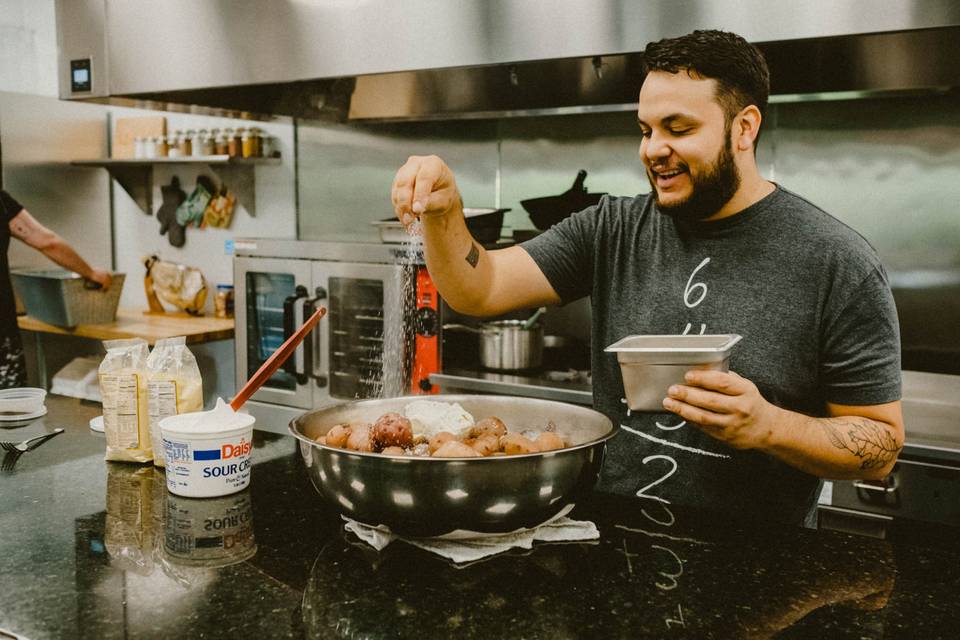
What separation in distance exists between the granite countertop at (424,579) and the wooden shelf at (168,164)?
10.3 ft

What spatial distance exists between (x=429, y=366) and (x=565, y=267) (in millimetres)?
1339

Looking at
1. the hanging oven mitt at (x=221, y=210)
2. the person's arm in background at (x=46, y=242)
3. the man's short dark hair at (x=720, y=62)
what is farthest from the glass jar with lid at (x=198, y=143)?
the man's short dark hair at (x=720, y=62)

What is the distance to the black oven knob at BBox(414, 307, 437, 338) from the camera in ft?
10.5

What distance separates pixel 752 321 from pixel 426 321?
1.69 meters

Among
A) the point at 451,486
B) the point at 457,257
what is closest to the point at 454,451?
the point at 451,486

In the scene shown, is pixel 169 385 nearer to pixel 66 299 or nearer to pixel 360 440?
pixel 360 440

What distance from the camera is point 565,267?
1986 mm

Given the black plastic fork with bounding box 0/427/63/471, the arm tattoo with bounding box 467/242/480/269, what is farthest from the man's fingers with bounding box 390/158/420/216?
the black plastic fork with bounding box 0/427/63/471

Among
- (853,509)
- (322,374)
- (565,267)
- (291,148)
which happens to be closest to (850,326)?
(565,267)

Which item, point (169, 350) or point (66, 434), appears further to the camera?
point (66, 434)

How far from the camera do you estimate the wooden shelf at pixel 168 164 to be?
4.42 m

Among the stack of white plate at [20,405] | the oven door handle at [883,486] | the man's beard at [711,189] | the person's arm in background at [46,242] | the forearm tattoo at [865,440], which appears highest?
the man's beard at [711,189]

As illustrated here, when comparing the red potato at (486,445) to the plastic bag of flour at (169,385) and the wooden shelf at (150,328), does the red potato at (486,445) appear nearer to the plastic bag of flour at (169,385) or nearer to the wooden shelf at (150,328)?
the plastic bag of flour at (169,385)

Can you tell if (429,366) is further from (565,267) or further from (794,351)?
(794,351)
